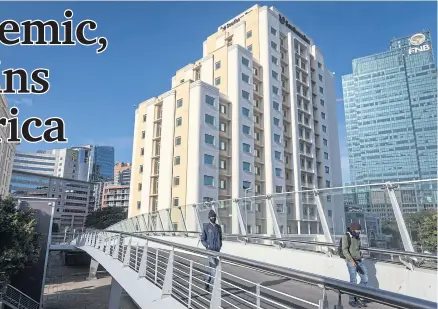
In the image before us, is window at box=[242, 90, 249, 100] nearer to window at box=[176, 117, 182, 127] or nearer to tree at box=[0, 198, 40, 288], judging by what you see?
window at box=[176, 117, 182, 127]

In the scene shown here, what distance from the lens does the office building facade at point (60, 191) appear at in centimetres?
10825

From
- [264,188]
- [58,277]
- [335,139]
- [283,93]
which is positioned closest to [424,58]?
[335,139]

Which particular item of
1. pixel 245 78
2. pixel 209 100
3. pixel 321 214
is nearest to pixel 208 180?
pixel 209 100

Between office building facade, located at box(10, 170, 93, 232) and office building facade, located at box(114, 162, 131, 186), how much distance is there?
38466 mm

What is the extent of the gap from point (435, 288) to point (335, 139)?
53405mm

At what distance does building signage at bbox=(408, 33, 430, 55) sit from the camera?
123188 millimetres

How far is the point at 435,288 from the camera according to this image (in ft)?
18.9

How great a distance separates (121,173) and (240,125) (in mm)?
132974

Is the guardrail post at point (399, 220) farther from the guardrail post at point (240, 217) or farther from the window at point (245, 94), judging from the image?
the window at point (245, 94)

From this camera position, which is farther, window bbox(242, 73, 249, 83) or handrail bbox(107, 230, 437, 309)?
window bbox(242, 73, 249, 83)

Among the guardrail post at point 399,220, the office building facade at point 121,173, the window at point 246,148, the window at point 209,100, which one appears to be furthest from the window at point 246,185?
the office building facade at point 121,173

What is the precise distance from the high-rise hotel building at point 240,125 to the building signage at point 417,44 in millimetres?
92126

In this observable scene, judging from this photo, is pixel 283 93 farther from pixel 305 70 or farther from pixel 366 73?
pixel 366 73

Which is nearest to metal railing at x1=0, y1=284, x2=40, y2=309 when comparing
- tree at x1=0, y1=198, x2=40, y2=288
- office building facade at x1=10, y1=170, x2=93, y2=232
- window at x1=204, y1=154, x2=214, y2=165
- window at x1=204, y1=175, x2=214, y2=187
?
tree at x1=0, y1=198, x2=40, y2=288
